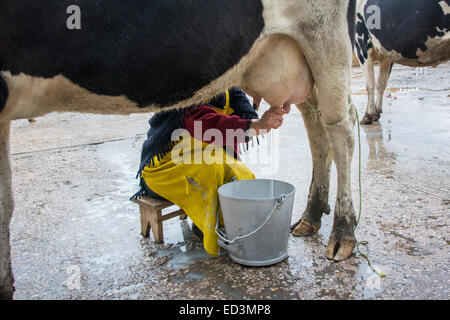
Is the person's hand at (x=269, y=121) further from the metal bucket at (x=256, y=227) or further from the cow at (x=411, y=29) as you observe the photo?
the cow at (x=411, y=29)

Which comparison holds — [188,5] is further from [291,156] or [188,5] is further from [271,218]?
→ [291,156]

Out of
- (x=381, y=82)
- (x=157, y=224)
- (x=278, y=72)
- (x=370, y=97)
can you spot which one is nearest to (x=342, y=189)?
(x=278, y=72)

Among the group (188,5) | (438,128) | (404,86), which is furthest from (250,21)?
(404,86)

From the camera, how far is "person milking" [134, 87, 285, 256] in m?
2.08

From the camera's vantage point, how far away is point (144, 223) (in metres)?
2.47

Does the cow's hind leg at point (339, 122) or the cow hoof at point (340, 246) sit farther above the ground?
the cow's hind leg at point (339, 122)

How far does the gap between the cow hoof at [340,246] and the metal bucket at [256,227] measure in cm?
25

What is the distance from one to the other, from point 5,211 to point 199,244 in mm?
1103

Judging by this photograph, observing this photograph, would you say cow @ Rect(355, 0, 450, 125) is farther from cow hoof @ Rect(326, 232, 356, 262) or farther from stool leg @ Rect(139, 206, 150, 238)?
stool leg @ Rect(139, 206, 150, 238)

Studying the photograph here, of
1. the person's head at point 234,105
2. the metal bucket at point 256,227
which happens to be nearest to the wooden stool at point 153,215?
the metal bucket at point 256,227

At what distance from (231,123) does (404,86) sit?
926cm

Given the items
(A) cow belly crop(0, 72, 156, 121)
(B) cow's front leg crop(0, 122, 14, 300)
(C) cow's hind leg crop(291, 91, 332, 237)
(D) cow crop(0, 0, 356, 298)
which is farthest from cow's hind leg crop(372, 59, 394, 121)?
(B) cow's front leg crop(0, 122, 14, 300)

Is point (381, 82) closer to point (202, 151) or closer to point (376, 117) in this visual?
point (376, 117)

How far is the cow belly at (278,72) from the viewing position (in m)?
1.80
